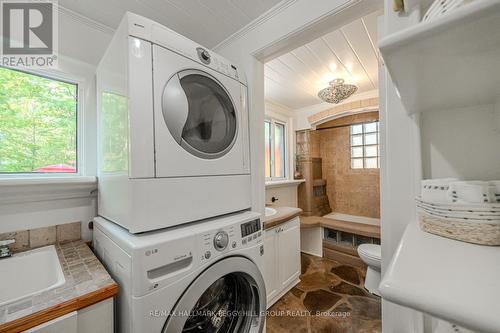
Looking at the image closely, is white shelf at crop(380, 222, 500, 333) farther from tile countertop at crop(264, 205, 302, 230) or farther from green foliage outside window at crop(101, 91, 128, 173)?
tile countertop at crop(264, 205, 302, 230)

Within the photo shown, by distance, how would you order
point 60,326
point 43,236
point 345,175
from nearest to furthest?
point 60,326 → point 43,236 → point 345,175

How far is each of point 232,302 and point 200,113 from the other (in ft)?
3.59

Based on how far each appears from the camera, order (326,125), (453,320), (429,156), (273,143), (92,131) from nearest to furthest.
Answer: (453,320)
(429,156)
(92,131)
(273,143)
(326,125)

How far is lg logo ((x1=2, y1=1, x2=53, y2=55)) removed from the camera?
1104 mm

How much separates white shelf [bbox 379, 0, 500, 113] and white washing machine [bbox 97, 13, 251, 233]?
799mm

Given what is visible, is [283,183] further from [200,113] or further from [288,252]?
[200,113]

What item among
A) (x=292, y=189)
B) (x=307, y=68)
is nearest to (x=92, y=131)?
(x=307, y=68)

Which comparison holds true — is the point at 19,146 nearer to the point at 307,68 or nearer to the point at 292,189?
the point at 307,68

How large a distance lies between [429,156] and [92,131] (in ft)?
6.03

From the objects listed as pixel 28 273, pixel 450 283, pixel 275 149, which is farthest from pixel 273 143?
pixel 450 283

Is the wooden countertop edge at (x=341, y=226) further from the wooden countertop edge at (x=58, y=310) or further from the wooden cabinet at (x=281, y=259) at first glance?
the wooden countertop edge at (x=58, y=310)

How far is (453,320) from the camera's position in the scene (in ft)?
0.79

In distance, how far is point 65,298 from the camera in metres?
0.66

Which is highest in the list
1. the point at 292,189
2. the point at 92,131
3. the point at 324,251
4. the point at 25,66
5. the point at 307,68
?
the point at 307,68
